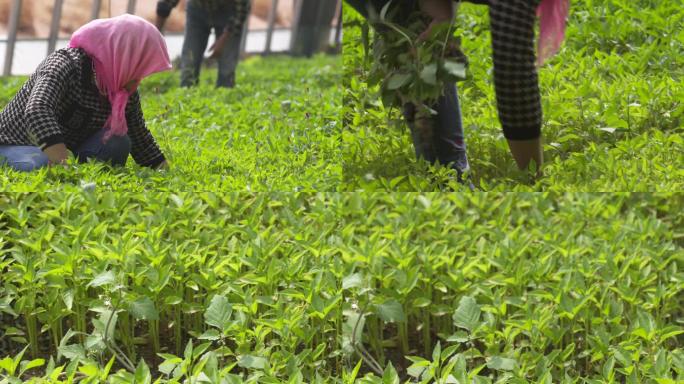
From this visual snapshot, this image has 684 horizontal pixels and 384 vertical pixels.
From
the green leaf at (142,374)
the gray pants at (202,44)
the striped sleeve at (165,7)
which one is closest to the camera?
the green leaf at (142,374)

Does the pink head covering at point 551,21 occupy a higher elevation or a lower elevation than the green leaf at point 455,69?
higher

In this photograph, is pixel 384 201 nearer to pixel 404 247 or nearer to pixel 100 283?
pixel 404 247

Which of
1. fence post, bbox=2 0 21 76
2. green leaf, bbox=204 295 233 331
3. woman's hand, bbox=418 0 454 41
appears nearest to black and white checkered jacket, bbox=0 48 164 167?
fence post, bbox=2 0 21 76

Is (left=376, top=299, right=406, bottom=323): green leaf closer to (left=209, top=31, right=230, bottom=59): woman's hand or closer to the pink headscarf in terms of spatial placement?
the pink headscarf

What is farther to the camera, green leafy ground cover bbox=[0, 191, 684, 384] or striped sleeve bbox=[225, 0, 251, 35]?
striped sleeve bbox=[225, 0, 251, 35]

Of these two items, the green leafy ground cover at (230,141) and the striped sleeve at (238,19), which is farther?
the striped sleeve at (238,19)

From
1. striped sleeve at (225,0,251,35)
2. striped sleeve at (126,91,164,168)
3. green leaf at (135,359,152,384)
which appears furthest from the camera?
striped sleeve at (225,0,251,35)

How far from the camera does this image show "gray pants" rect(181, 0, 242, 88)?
171 inches

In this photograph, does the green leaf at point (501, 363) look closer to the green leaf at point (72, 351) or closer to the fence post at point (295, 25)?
the green leaf at point (72, 351)

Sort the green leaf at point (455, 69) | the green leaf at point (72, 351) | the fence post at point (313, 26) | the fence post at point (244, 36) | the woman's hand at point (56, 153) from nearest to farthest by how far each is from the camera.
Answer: the green leaf at point (72, 351), the green leaf at point (455, 69), the woman's hand at point (56, 153), the fence post at point (244, 36), the fence post at point (313, 26)

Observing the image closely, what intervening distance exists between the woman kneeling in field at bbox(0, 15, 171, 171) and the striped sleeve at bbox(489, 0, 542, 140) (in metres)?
1.28

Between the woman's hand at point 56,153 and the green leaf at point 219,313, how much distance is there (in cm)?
94

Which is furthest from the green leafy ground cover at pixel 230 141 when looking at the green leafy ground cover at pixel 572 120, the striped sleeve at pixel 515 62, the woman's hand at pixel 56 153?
the striped sleeve at pixel 515 62

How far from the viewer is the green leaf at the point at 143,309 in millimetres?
2908
